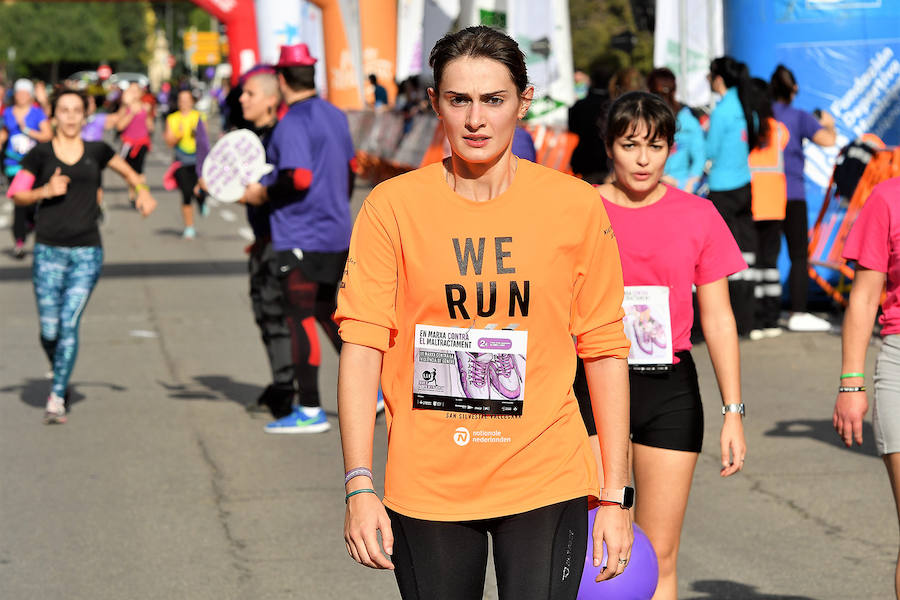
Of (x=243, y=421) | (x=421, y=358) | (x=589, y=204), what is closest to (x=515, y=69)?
(x=589, y=204)

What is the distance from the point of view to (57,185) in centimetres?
884

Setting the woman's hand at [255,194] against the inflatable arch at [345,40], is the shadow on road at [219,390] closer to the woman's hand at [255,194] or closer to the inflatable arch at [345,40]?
the woman's hand at [255,194]

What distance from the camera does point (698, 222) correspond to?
4.52 m

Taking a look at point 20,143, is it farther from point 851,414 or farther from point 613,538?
point 613,538

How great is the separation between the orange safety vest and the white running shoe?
99 cm

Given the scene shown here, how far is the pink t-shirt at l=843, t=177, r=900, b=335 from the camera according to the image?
4.38 metres

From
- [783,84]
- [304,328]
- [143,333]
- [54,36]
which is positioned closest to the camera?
[304,328]

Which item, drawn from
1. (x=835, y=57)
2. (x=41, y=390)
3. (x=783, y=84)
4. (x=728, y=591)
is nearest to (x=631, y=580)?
(x=728, y=591)

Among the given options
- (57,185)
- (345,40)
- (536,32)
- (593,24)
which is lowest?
(57,185)

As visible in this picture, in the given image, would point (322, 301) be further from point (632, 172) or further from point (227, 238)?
point (227, 238)

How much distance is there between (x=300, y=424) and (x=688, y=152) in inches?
164

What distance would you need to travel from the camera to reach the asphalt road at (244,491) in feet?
18.8

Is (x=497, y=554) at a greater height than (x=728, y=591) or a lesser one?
greater

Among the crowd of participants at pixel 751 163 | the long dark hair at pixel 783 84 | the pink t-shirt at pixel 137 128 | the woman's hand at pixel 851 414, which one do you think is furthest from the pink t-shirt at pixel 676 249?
the pink t-shirt at pixel 137 128
